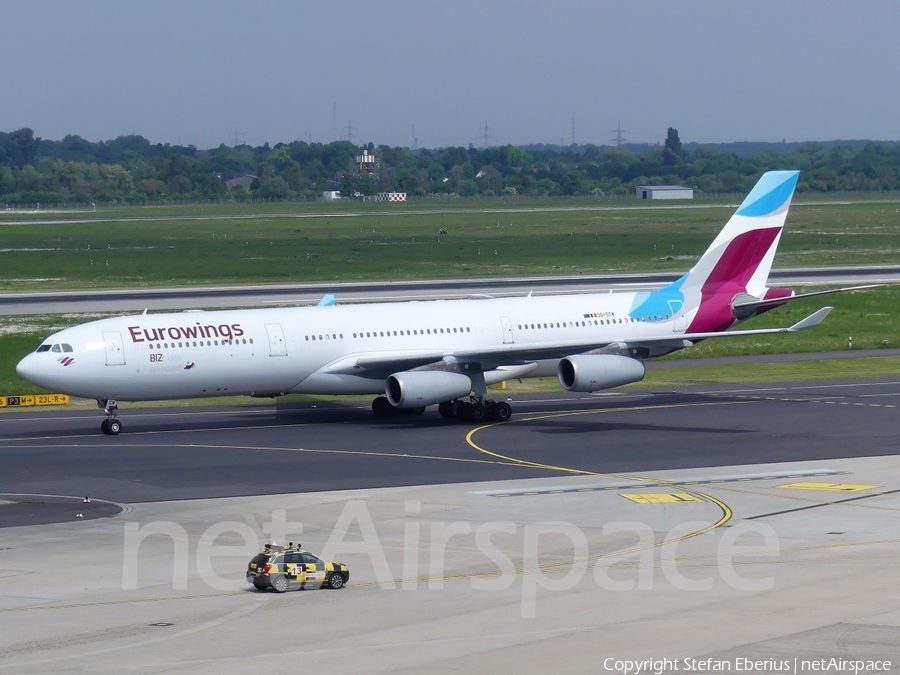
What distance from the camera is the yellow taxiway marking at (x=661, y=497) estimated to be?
3262cm

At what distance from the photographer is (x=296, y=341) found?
46812 millimetres

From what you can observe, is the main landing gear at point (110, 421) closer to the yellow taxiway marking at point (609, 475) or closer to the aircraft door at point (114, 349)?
the aircraft door at point (114, 349)

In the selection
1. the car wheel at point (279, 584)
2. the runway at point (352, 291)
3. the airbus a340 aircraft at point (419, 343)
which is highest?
the airbus a340 aircraft at point (419, 343)

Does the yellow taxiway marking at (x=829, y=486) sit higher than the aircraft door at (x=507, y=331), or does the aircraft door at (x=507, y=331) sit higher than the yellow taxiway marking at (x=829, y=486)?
the aircraft door at (x=507, y=331)

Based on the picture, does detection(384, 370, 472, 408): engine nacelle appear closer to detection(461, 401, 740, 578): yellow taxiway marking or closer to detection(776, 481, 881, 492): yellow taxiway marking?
detection(461, 401, 740, 578): yellow taxiway marking

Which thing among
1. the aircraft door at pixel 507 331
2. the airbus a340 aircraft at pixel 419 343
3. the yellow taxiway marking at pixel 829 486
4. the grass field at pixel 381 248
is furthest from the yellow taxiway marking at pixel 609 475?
the grass field at pixel 381 248

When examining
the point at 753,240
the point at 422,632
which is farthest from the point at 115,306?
the point at 422,632

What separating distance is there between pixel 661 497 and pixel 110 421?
70.6 feet

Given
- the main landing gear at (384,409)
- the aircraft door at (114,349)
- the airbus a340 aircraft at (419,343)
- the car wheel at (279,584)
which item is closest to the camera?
the car wheel at (279,584)

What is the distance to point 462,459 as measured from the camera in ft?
Result: 131

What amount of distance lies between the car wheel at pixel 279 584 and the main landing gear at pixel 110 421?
77.1 feet

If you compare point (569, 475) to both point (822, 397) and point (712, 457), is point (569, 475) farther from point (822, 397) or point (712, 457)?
point (822, 397)

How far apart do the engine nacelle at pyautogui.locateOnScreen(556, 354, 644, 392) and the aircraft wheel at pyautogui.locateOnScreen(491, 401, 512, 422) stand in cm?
255

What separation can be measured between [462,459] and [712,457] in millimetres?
7669
